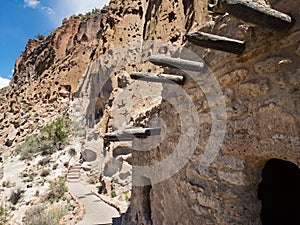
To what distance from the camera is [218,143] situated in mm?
2139

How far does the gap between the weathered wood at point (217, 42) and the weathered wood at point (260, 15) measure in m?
0.28

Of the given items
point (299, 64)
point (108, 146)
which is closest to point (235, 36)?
point (299, 64)

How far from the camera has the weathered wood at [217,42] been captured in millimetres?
1782

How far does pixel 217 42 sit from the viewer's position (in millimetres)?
1784

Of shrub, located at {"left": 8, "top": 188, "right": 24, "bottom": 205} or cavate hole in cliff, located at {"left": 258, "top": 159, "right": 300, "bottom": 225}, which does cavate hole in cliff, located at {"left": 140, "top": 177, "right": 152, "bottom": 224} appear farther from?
shrub, located at {"left": 8, "top": 188, "right": 24, "bottom": 205}

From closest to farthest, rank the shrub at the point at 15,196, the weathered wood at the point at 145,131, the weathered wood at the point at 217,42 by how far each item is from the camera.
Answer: the weathered wood at the point at 217,42 → the weathered wood at the point at 145,131 → the shrub at the point at 15,196

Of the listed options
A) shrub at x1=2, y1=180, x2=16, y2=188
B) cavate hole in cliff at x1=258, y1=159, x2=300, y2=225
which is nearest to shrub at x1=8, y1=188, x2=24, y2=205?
shrub at x1=2, y1=180, x2=16, y2=188

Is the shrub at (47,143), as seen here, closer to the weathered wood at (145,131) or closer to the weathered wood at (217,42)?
the weathered wood at (145,131)

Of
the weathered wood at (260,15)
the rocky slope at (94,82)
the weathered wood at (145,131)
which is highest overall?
the rocky slope at (94,82)

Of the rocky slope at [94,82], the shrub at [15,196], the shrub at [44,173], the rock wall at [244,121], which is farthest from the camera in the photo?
the shrub at [44,173]

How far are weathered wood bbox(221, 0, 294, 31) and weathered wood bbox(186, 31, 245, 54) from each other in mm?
285

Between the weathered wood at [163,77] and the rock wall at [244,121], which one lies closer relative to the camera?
the rock wall at [244,121]

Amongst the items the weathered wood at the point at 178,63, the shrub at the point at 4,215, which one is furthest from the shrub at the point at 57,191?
the weathered wood at the point at 178,63

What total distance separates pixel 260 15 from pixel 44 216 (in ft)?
27.9
